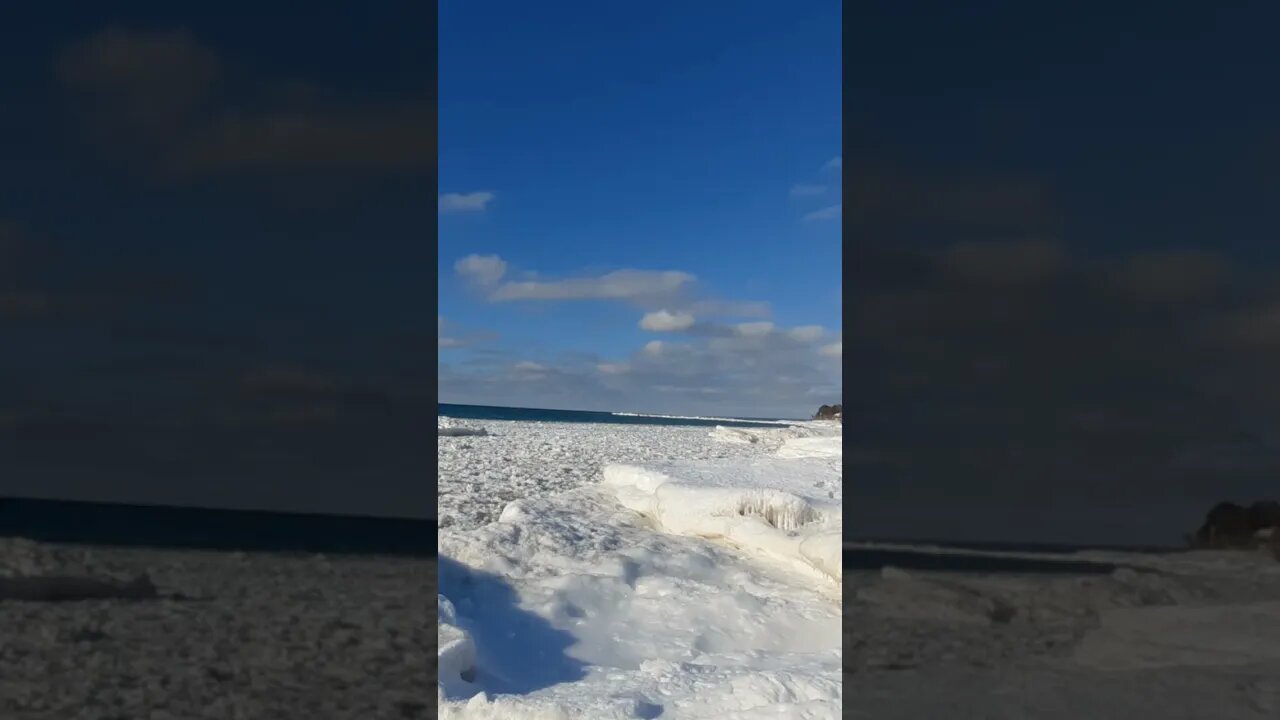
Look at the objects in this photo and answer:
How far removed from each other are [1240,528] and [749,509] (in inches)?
168

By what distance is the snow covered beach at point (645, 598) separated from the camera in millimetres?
3514

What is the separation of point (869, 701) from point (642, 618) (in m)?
2.90

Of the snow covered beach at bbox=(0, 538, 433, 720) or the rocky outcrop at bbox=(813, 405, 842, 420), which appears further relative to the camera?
the rocky outcrop at bbox=(813, 405, 842, 420)

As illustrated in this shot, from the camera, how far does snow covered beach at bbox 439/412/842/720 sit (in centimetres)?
351

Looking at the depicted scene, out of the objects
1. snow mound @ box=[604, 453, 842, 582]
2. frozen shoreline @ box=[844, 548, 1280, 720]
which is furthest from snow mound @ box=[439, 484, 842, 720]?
frozen shoreline @ box=[844, 548, 1280, 720]

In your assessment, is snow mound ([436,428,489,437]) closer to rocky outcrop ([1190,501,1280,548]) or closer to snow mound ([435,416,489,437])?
snow mound ([435,416,489,437])

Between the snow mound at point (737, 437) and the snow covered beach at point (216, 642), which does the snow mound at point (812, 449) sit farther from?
the snow covered beach at point (216, 642)

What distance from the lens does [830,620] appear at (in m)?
4.61

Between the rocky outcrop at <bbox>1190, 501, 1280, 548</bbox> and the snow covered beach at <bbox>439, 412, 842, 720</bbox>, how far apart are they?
63.0 inches

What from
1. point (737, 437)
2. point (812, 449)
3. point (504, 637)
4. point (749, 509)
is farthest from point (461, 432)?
point (504, 637)

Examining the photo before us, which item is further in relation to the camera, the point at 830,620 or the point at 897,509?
the point at 830,620

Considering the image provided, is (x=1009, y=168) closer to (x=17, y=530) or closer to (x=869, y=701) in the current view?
(x=869, y=701)

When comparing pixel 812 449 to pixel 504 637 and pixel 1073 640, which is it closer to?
pixel 504 637

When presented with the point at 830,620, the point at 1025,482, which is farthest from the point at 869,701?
the point at 830,620
